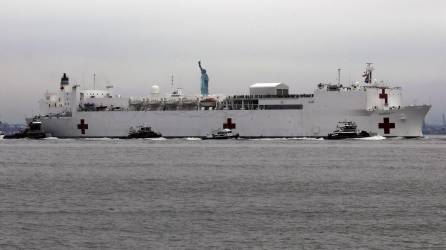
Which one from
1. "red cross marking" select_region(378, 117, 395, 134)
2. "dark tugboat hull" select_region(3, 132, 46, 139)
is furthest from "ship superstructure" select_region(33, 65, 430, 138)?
"dark tugboat hull" select_region(3, 132, 46, 139)

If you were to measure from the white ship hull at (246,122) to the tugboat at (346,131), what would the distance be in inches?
17.3

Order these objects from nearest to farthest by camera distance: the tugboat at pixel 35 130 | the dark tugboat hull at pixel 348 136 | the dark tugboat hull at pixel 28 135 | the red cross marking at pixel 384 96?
the dark tugboat hull at pixel 348 136
the red cross marking at pixel 384 96
the tugboat at pixel 35 130
the dark tugboat hull at pixel 28 135

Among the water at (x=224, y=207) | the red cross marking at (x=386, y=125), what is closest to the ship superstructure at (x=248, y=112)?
the red cross marking at (x=386, y=125)

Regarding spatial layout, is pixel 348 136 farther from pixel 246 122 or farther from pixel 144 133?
pixel 144 133

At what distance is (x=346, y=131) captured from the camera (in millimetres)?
60094

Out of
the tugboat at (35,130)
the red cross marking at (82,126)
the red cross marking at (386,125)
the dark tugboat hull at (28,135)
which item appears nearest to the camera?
the red cross marking at (386,125)

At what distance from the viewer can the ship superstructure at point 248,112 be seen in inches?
2388

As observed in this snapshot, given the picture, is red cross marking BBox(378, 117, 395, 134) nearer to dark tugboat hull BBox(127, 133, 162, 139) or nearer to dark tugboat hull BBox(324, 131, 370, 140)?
dark tugboat hull BBox(324, 131, 370, 140)

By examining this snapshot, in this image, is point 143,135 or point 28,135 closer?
point 143,135

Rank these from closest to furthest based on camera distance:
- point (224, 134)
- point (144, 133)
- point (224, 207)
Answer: point (224, 207)
point (224, 134)
point (144, 133)

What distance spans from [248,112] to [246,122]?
86cm

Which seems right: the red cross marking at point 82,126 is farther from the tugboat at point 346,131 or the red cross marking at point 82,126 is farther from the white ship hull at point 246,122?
the tugboat at point 346,131

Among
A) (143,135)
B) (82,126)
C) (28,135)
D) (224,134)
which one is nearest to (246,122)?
(224,134)

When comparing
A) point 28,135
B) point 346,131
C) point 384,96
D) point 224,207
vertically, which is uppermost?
point 384,96
